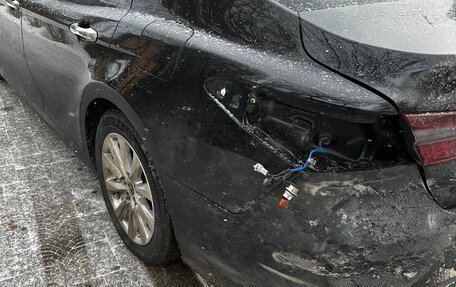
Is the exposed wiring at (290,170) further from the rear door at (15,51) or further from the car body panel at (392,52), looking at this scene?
the rear door at (15,51)

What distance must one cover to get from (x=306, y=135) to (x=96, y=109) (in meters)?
1.43

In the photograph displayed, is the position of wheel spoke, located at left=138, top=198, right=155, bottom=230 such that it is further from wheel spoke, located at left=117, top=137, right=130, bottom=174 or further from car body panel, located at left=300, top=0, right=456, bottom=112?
car body panel, located at left=300, top=0, right=456, bottom=112

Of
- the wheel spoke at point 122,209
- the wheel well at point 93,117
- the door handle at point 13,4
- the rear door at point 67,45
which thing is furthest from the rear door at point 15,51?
the wheel spoke at point 122,209

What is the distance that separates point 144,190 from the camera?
2.23 metres

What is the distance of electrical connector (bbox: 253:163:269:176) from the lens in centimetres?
154

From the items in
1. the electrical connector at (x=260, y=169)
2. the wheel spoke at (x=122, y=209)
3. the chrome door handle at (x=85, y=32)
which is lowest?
the wheel spoke at (x=122, y=209)

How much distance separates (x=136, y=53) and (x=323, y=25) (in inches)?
34.6

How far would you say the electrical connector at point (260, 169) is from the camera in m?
1.54

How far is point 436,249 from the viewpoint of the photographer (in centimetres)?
151

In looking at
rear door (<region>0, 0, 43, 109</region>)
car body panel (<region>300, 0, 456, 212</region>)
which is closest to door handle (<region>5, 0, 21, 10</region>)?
rear door (<region>0, 0, 43, 109</region>)

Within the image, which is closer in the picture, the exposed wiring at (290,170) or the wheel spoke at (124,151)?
the exposed wiring at (290,170)

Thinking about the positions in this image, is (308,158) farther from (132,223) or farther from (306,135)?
(132,223)

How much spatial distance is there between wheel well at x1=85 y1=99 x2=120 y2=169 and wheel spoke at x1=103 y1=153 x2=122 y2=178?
0.21 metres

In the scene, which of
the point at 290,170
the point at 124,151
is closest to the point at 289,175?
the point at 290,170
